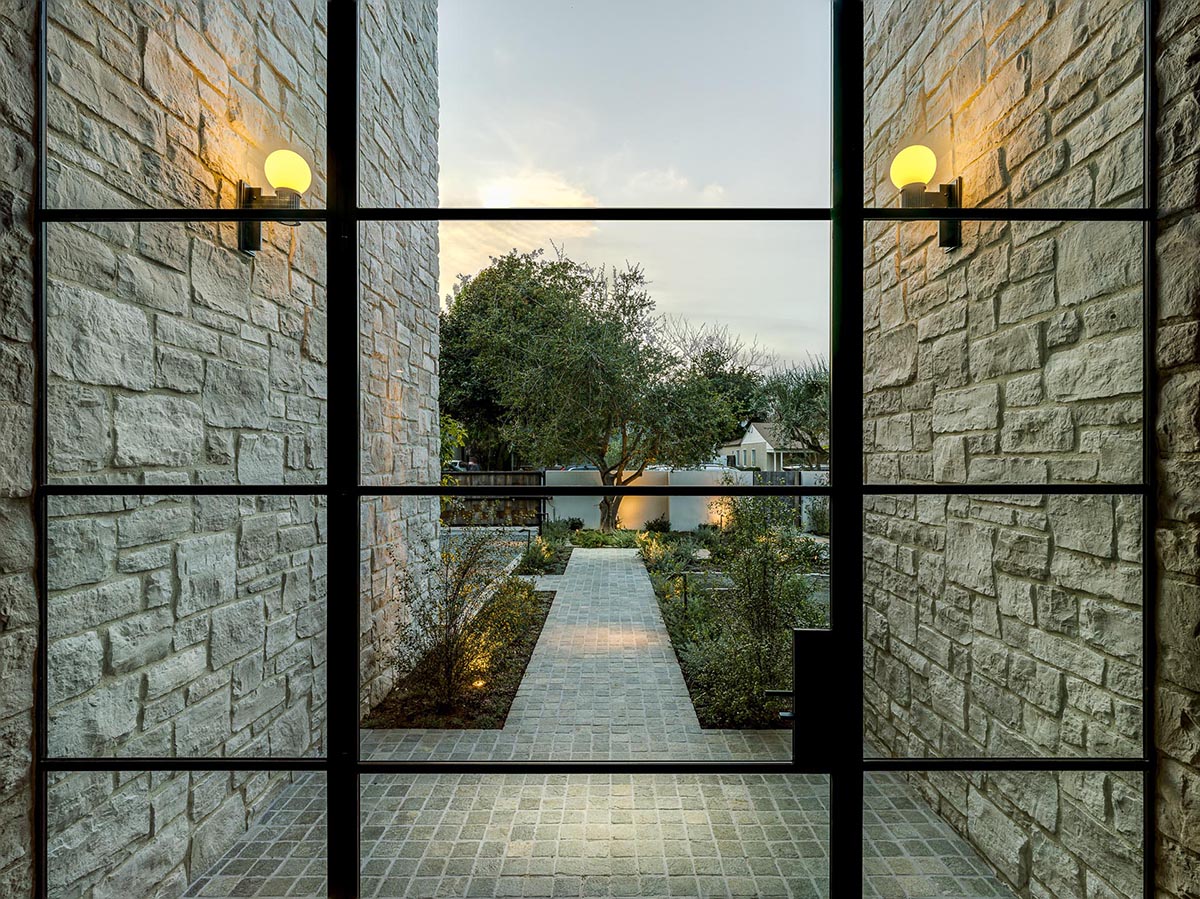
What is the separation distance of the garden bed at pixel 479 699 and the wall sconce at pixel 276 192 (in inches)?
53.1

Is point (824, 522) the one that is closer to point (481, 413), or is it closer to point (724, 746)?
point (724, 746)

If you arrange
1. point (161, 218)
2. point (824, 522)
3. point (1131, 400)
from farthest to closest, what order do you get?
1. point (824, 522)
2. point (1131, 400)
3. point (161, 218)

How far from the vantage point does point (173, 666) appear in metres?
1.62

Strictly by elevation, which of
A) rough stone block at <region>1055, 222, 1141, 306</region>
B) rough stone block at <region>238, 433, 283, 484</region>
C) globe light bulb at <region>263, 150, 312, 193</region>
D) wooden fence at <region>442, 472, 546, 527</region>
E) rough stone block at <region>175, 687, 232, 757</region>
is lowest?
rough stone block at <region>175, 687, 232, 757</region>

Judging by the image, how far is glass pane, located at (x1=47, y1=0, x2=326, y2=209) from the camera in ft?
4.42

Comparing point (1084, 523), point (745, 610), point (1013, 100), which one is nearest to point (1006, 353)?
point (1084, 523)

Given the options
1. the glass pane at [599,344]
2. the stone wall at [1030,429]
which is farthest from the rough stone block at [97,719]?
the stone wall at [1030,429]

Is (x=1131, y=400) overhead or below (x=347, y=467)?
overhead

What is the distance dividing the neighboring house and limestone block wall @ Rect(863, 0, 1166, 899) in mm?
471

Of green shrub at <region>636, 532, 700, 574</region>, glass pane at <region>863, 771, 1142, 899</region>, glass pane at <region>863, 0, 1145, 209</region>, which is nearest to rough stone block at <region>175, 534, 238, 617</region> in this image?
green shrub at <region>636, 532, 700, 574</region>

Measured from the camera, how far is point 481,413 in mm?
1607

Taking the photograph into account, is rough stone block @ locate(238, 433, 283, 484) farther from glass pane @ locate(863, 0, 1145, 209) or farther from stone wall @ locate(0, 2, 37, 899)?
glass pane @ locate(863, 0, 1145, 209)

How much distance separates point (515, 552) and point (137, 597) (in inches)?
38.1

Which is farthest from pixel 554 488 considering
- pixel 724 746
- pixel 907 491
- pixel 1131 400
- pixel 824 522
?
pixel 1131 400
